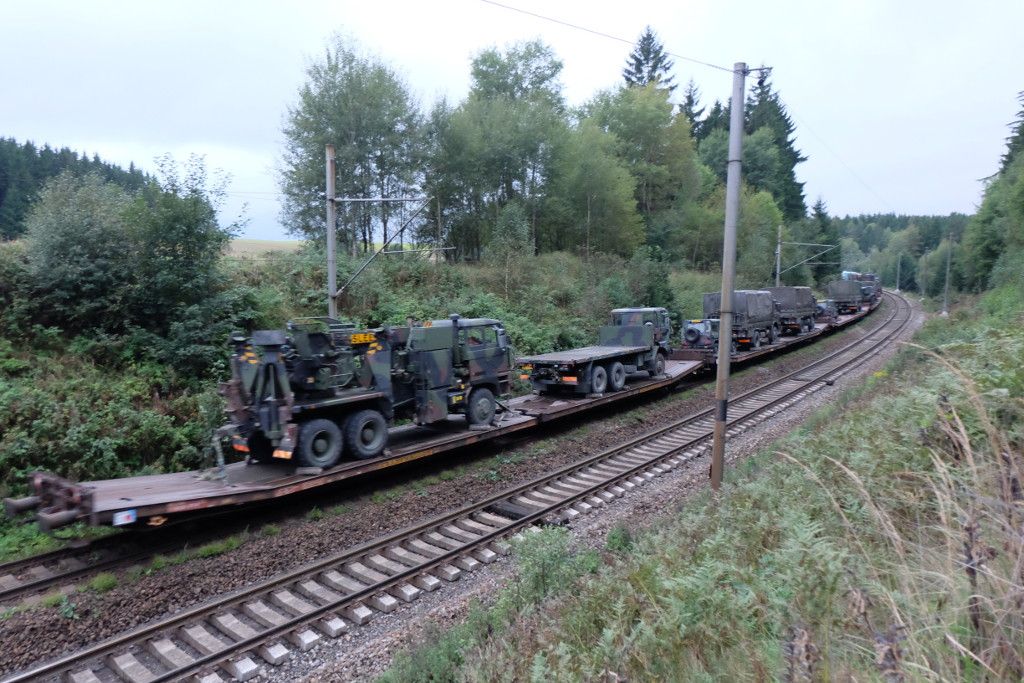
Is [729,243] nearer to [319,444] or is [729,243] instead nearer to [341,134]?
[319,444]

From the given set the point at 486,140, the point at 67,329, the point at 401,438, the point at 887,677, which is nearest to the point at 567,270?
the point at 486,140

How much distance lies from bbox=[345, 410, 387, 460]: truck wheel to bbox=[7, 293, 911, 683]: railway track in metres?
2.02

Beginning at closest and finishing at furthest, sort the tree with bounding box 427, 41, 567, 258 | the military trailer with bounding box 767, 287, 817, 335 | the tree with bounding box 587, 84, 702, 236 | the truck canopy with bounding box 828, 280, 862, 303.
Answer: the tree with bounding box 427, 41, 567, 258 < the military trailer with bounding box 767, 287, 817, 335 < the tree with bounding box 587, 84, 702, 236 < the truck canopy with bounding box 828, 280, 862, 303

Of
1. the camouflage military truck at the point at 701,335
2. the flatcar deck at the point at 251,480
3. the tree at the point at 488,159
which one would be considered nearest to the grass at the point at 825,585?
the flatcar deck at the point at 251,480

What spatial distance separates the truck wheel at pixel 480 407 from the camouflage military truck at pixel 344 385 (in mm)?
22

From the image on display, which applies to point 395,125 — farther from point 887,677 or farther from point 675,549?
point 887,677

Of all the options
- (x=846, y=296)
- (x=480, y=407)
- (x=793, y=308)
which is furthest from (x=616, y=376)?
(x=846, y=296)

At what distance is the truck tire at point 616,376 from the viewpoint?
51.8 ft

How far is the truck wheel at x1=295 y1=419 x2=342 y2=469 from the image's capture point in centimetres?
929

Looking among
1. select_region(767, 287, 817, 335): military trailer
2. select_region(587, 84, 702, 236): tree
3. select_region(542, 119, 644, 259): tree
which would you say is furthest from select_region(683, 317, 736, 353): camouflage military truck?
select_region(587, 84, 702, 236): tree

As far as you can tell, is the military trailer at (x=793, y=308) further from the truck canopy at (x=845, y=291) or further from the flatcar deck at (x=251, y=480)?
the flatcar deck at (x=251, y=480)

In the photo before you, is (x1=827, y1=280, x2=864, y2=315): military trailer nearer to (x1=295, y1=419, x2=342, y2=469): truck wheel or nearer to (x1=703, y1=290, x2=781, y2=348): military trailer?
(x1=703, y1=290, x2=781, y2=348): military trailer

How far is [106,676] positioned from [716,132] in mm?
59719

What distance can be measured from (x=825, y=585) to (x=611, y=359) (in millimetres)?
12544
